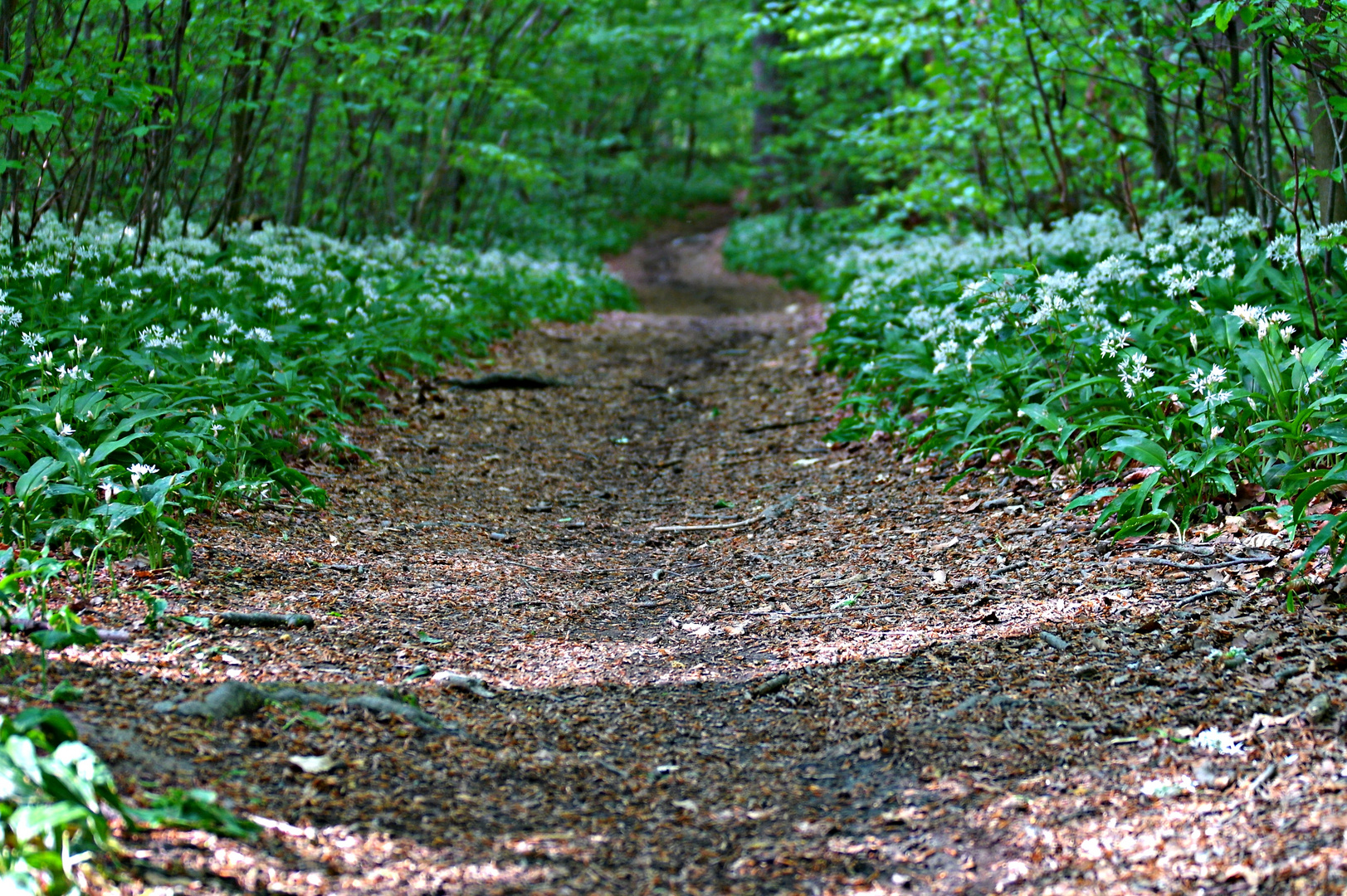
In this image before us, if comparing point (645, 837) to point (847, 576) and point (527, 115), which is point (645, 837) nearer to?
point (847, 576)

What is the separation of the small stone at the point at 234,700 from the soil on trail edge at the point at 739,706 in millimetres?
54

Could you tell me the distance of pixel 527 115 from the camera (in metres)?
14.6

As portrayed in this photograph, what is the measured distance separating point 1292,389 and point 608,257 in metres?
18.4

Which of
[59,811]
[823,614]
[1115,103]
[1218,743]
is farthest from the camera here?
[1115,103]

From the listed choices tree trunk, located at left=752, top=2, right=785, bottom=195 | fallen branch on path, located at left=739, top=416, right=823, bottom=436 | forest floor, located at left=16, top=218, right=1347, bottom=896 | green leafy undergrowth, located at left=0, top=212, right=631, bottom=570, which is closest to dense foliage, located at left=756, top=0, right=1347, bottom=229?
forest floor, located at left=16, top=218, right=1347, bottom=896

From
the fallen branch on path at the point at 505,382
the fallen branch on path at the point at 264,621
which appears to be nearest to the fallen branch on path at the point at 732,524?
the fallen branch on path at the point at 264,621

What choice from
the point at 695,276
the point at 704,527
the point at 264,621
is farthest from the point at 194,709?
the point at 695,276

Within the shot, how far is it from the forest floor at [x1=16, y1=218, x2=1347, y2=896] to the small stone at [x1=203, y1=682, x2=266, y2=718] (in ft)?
0.15

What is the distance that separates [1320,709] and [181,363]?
4661 millimetres

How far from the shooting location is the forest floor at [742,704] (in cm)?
179

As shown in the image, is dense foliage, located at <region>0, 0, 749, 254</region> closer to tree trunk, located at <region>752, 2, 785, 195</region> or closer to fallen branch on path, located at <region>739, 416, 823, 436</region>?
tree trunk, located at <region>752, 2, 785, 195</region>

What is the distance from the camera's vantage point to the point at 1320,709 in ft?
7.05

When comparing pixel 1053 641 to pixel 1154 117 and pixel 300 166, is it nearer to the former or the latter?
pixel 1154 117

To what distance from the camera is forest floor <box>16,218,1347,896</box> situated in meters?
1.79
